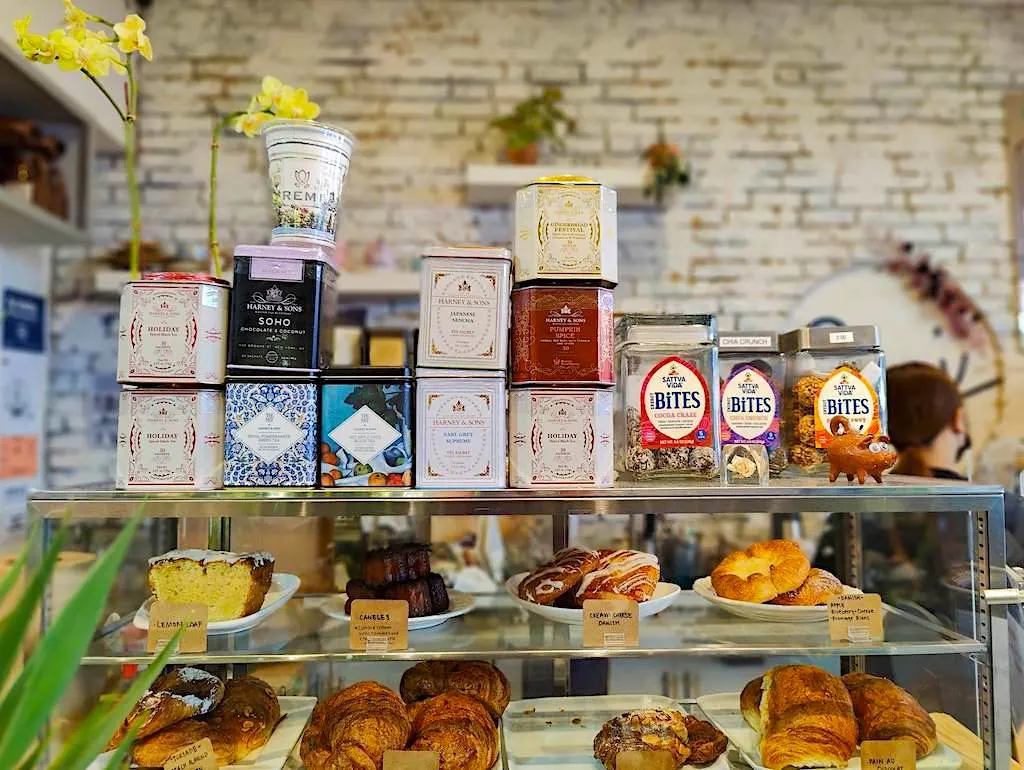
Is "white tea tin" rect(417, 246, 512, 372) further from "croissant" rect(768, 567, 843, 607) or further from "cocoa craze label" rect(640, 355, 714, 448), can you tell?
"croissant" rect(768, 567, 843, 607)

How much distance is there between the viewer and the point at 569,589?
1653mm

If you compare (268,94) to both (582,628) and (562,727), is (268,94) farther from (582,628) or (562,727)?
(562,727)

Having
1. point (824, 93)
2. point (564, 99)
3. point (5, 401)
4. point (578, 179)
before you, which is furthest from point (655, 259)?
point (5, 401)

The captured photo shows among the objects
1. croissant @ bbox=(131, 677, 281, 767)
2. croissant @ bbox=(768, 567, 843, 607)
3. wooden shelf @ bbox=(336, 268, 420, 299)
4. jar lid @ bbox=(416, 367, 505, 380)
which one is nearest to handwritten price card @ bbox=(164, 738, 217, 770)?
croissant @ bbox=(131, 677, 281, 767)

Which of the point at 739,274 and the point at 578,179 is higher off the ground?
the point at 739,274

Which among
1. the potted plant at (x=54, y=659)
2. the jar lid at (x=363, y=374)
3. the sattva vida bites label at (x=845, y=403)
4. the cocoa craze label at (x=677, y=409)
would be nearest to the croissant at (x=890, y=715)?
the sattva vida bites label at (x=845, y=403)

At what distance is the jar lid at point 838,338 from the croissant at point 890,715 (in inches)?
28.2

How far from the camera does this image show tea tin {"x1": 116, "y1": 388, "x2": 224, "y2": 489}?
1481 millimetres

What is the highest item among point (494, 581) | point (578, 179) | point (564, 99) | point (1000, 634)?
point (564, 99)

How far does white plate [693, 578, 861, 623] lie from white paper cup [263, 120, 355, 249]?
3.74 feet

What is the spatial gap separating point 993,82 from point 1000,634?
3.42 m

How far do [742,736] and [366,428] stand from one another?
1.02 meters

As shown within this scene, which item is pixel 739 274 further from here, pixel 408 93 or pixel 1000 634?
pixel 1000 634

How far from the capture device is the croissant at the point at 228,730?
147 centimetres
